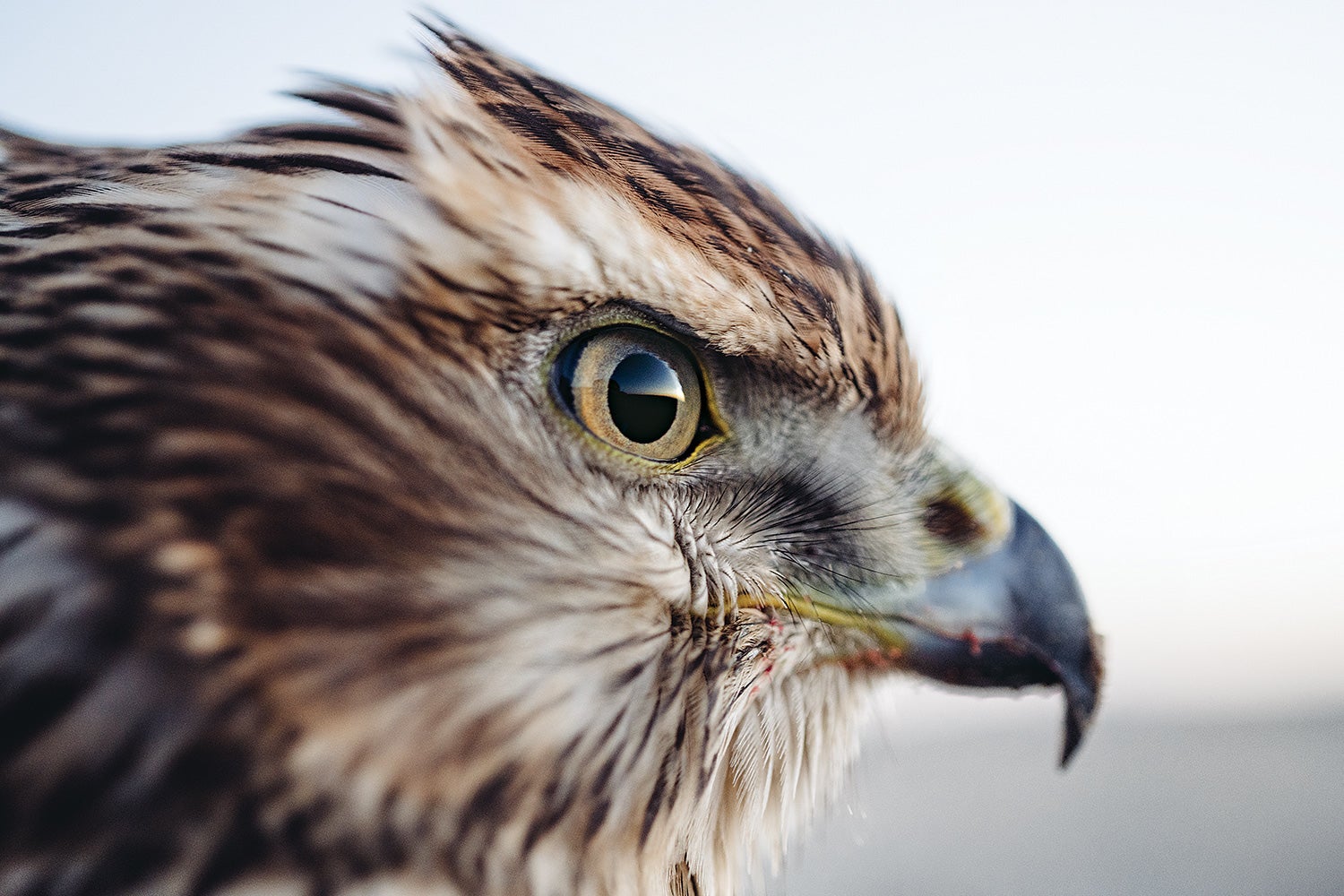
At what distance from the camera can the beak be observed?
166 cm

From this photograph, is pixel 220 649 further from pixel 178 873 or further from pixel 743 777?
pixel 743 777

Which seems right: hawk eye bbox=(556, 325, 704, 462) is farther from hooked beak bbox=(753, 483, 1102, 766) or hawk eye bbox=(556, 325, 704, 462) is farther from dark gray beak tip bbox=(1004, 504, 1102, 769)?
dark gray beak tip bbox=(1004, 504, 1102, 769)

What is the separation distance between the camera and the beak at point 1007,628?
5.46 feet

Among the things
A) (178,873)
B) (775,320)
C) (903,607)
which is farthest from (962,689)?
(178,873)

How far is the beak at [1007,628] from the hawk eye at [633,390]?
0.50 metres

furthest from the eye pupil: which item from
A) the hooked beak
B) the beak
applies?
the beak

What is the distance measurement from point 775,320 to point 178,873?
3.50 ft

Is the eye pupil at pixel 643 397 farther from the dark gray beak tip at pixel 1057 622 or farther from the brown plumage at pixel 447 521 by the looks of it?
the dark gray beak tip at pixel 1057 622

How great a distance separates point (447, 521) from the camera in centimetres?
120

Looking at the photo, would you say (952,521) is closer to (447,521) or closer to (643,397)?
(643,397)

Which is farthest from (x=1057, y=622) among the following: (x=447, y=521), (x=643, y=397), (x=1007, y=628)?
(x=447, y=521)

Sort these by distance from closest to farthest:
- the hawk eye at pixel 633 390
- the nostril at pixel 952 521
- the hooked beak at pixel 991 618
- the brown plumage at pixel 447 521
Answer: the brown plumage at pixel 447 521 → the hawk eye at pixel 633 390 → the hooked beak at pixel 991 618 → the nostril at pixel 952 521

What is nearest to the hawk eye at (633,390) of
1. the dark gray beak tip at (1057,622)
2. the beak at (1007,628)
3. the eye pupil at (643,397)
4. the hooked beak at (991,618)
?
the eye pupil at (643,397)

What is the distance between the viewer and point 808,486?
1.65 meters
